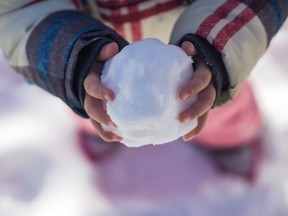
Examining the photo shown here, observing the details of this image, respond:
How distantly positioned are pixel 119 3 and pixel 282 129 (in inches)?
16.8

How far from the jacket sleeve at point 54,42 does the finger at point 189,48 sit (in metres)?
0.06

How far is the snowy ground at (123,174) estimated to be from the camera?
82 cm

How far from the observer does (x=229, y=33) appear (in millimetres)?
518

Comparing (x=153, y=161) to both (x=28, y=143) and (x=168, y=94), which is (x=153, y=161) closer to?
(x=28, y=143)

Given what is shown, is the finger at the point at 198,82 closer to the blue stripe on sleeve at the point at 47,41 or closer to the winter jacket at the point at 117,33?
the winter jacket at the point at 117,33

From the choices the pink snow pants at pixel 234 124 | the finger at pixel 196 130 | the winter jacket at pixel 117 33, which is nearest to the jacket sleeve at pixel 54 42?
the winter jacket at pixel 117 33

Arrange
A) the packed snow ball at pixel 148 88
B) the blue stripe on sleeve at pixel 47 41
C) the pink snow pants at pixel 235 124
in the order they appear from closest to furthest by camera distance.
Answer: the packed snow ball at pixel 148 88 < the blue stripe on sleeve at pixel 47 41 < the pink snow pants at pixel 235 124

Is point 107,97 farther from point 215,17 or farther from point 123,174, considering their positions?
point 123,174

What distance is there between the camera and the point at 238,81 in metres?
0.53

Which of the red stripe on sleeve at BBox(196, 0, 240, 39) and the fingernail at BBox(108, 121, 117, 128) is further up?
the red stripe on sleeve at BBox(196, 0, 240, 39)

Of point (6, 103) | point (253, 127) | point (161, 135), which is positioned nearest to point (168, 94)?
point (161, 135)

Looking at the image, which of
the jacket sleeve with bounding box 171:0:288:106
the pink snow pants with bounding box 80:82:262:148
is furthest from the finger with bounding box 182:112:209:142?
the pink snow pants with bounding box 80:82:262:148

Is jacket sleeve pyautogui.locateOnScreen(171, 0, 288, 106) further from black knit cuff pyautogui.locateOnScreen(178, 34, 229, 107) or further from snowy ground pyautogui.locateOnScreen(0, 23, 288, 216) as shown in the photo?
snowy ground pyautogui.locateOnScreen(0, 23, 288, 216)

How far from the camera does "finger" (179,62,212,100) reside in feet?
1.45
